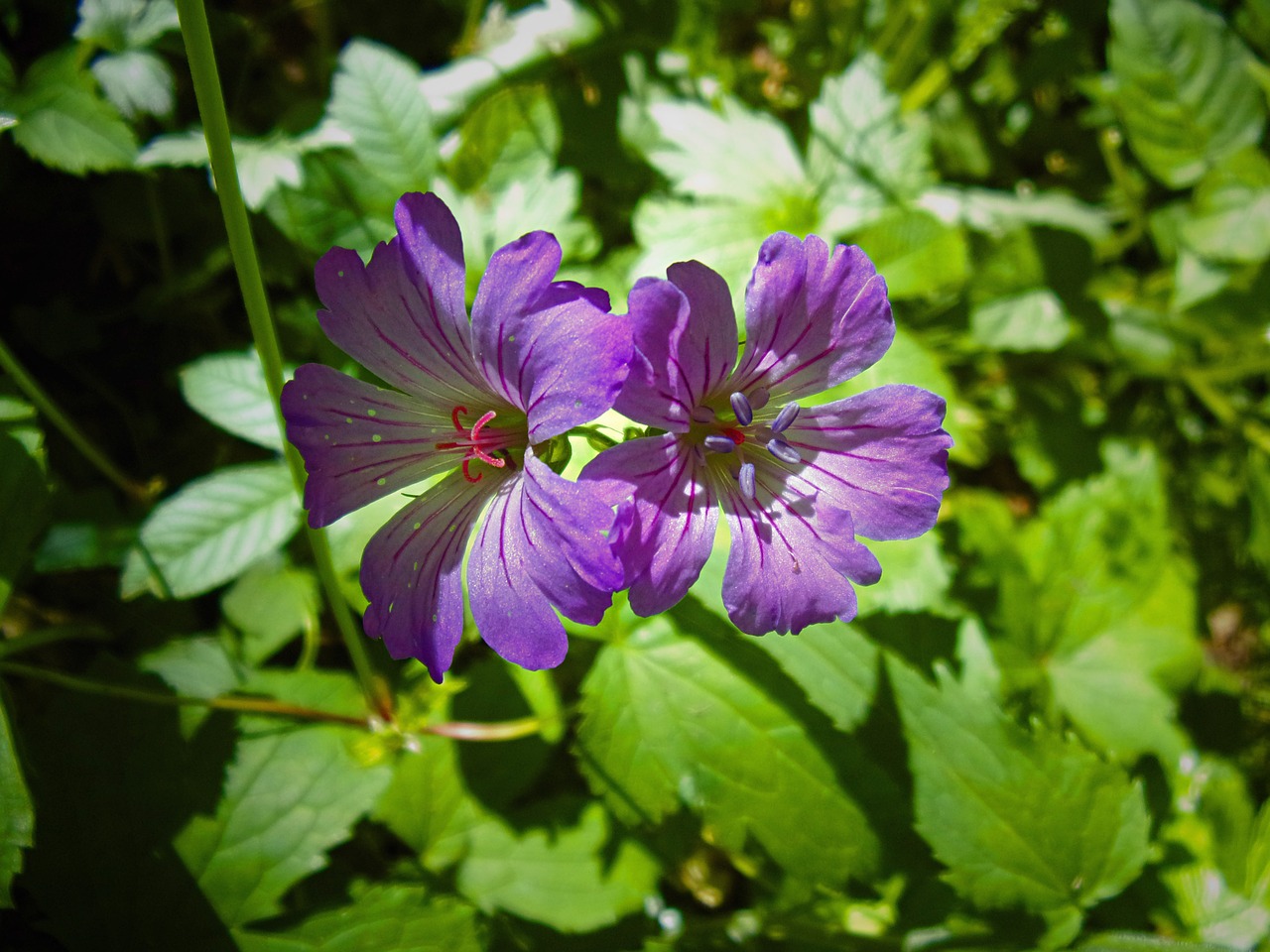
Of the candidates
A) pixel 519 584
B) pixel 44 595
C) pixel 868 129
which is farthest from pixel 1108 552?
pixel 44 595

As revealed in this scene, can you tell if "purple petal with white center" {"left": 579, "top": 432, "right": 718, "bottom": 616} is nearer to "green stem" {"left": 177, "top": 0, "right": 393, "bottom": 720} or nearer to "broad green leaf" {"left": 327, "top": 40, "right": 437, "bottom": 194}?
"green stem" {"left": 177, "top": 0, "right": 393, "bottom": 720}

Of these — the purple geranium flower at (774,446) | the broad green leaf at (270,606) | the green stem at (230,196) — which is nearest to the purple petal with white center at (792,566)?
the purple geranium flower at (774,446)

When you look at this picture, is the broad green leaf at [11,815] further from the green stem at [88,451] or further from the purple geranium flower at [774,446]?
the purple geranium flower at [774,446]

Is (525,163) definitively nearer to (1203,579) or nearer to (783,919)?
(783,919)

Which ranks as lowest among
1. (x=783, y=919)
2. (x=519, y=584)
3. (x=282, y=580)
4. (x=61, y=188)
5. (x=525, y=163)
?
(x=783, y=919)

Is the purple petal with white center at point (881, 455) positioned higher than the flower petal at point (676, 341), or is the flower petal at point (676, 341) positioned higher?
the flower petal at point (676, 341)

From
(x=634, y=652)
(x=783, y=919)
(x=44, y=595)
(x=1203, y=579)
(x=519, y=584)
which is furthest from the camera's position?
(x=1203, y=579)

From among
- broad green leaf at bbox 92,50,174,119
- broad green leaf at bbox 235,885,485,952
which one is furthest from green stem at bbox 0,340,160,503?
broad green leaf at bbox 235,885,485,952
